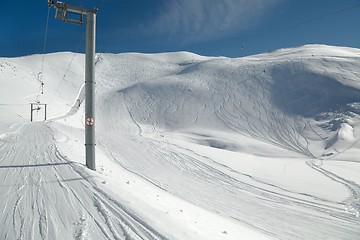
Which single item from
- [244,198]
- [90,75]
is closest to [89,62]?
[90,75]

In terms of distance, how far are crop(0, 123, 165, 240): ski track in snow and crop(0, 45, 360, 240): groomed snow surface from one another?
0.09ft

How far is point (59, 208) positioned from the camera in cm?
522

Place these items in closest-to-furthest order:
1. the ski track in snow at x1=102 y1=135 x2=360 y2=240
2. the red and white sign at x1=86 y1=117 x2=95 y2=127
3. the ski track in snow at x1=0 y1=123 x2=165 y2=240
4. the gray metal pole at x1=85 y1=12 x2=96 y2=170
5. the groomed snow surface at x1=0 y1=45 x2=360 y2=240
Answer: the ski track in snow at x1=0 y1=123 x2=165 y2=240
the groomed snow surface at x1=0 y1=45 x2=360 y2=240
the ski track in snow at x1=102 y1=135 x2=360 y2=240
the gray metal pole at x1=85 y1=12 x2=96 y2=170
the red and white sign at x1=86 y1=117 x2=95 y2=127

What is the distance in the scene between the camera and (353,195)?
9695 millimetres

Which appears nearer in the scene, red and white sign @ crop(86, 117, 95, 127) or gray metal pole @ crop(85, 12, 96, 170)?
gray metal pole @ crop(85, 12, 96, 170)

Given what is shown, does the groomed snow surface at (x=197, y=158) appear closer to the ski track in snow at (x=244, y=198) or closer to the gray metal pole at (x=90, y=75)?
the ski track in snow at (x=244, y=198)

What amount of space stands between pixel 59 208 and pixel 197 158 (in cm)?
947

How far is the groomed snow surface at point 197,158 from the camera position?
17.4 feet

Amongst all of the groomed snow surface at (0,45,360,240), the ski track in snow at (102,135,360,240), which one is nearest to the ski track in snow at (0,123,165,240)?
the groomed snow surface at (0,45,360,240)

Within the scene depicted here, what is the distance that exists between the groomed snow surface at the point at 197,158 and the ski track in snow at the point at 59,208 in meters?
Result: 0.03

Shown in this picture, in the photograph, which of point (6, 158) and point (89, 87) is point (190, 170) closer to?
point (89, 87)

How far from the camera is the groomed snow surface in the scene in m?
5.29

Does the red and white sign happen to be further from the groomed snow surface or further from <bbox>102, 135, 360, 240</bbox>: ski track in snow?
<bbox>102, 135, 360, 240</bbox>: ski track in snow

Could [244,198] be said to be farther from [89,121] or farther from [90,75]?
[90,75]
